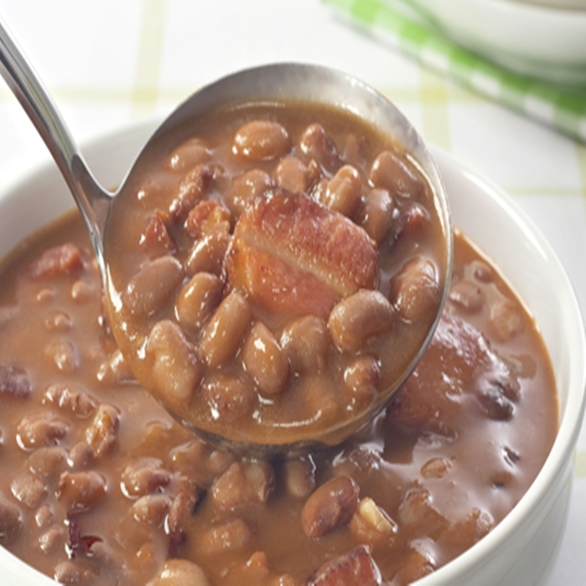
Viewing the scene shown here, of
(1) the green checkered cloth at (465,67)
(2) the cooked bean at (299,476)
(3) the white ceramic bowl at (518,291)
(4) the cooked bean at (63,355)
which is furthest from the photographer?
(1) the green checkered cloth at (465,67)

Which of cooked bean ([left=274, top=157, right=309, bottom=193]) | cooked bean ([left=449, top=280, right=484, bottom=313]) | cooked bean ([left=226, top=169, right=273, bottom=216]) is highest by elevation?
cooked bean ([left=274, top=157, right=309, bottom=193])

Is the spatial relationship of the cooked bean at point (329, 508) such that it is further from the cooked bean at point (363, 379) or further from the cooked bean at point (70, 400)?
the cooked bean at point (70, 400)

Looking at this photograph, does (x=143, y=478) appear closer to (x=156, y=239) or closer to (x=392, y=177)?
(x=156, y=239)

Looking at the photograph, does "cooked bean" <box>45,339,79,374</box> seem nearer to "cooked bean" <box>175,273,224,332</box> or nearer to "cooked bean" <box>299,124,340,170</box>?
"cooked bean" <box>175,273,224,332</box>

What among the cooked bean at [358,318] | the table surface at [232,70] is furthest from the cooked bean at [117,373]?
the table surface at [232,70]

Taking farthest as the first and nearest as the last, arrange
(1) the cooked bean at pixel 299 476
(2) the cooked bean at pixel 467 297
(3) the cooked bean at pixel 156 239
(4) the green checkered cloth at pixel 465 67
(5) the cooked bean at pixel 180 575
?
1. (4) the green checkered cloth at pixel 465 67
2. (2) the cooked bean at pixel 467 297
3. (3) the cooked bean at pixel 156 239
4. (1) the cooked bean at pixel 299 476
5. (5) the cooked bean at pixel 180 575

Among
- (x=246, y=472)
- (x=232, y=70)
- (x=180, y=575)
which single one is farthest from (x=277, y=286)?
(x=232, y=70)

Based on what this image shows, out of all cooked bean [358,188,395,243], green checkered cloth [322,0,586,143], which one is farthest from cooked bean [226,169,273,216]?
green checkered cloth [322,0,586,143]
